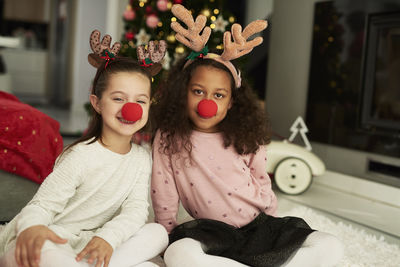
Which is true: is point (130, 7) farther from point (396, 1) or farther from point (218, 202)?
point (218, 202)

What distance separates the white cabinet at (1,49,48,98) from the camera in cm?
632

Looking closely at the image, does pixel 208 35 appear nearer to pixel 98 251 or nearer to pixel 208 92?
pixel 208 92

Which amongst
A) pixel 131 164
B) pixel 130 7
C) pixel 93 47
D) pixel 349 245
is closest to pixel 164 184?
pixel 131 164

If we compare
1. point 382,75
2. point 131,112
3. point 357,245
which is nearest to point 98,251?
point 131,112

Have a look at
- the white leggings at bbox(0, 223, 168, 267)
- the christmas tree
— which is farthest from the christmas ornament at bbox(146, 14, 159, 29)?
the white leggings at bbox(0, 223, 168, 267)

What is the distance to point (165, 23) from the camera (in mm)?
2775

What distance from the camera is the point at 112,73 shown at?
110 cm

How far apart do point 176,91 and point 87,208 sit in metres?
0.43

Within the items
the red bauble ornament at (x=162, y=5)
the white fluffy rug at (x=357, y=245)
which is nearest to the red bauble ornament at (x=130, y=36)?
the red bauble ornament at (x=162, y=5)

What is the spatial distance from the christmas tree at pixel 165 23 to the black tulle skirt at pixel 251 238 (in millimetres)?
1654

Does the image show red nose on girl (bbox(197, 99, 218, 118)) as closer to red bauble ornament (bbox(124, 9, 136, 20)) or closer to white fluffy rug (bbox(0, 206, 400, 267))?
white fluffy rug (bbox(0, 206, 400, 267))

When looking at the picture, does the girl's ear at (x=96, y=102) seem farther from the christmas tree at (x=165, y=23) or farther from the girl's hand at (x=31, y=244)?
the christmas tree at (x=165, y=23)

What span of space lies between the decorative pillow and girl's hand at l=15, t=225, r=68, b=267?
70 centimetres

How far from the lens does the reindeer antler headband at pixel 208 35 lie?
3.93 feet
